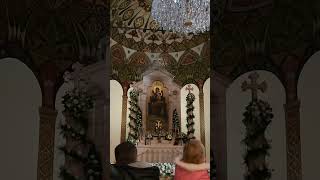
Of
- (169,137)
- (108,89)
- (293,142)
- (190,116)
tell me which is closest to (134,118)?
(169,137)

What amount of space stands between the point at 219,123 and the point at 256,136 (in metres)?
0.36

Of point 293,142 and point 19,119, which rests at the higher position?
point 19,119

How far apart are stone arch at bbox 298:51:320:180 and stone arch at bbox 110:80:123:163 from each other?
33.9 feet

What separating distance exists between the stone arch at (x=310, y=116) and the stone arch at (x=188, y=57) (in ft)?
33.4

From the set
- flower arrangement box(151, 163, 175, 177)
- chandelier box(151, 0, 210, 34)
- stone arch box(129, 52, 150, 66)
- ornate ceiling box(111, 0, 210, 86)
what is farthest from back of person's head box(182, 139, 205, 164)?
stone arch box(129, 52, 150, 66)

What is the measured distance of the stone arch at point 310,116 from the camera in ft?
11.9

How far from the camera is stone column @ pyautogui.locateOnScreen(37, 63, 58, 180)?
3553mm

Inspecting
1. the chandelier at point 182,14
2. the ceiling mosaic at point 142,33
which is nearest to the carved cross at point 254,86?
the chandelier at point 182,14

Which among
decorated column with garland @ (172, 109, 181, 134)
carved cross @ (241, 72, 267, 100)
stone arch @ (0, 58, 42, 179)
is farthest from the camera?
decorated column with garland @ (172, 109, 181, 134)

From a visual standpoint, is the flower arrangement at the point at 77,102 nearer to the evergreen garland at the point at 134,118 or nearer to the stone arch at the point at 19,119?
the stone arch at the point at 19,119

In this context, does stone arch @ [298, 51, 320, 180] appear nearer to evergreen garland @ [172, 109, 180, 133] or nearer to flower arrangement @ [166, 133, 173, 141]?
flower arrangement @ [166, 133, 173, 141]

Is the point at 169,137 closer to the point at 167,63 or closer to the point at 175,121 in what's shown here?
the point at 175,121

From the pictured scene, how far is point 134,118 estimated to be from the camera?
13930mm

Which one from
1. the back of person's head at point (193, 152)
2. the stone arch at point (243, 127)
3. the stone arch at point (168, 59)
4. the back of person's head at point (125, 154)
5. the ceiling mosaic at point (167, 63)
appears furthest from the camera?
the stone arch at point (168, 59)
